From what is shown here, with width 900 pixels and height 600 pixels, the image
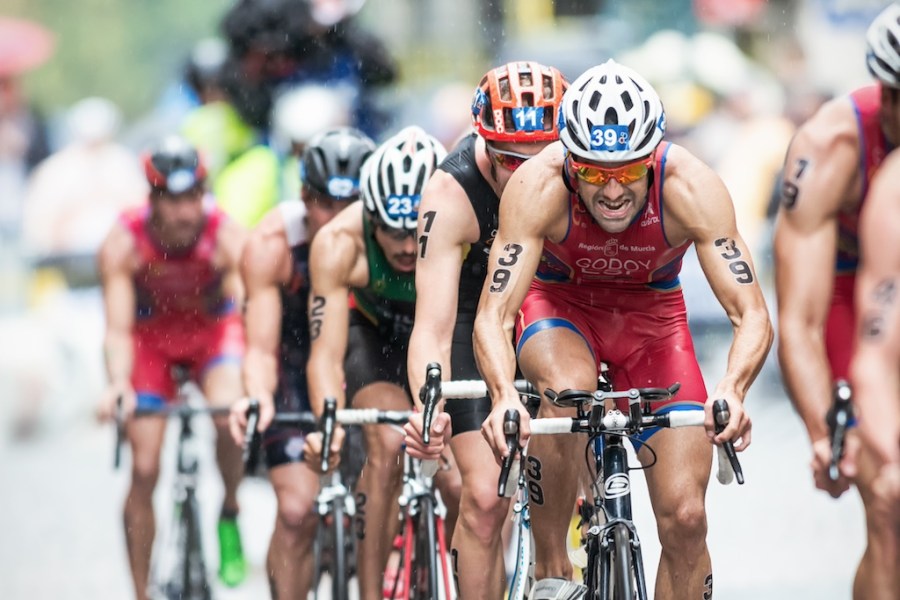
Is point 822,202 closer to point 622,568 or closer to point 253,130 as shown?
point 622,568

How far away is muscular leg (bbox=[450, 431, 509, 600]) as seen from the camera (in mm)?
7309

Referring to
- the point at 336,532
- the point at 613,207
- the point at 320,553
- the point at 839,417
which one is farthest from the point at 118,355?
the point at 839,417

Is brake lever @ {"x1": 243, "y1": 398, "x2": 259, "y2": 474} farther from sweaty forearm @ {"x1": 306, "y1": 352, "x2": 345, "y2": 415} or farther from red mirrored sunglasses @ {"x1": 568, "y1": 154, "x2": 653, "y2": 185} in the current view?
red mirrored sunglasses @ {"x1": 568, "y1": 154, "x2": 653, "y2": 185}

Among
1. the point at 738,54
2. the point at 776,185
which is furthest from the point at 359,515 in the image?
the point at 738,54

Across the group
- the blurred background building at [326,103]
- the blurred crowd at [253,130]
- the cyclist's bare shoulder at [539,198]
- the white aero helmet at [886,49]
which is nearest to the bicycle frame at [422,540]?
the cyclist's bare shoulder at [539,198]

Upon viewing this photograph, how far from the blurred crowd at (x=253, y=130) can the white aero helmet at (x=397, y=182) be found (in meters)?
3.49

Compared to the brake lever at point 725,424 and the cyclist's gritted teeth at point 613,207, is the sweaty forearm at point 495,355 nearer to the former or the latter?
the cyclist's gritted teeth at point 613,207

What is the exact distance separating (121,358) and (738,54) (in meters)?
10.4

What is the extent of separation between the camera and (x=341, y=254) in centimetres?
844

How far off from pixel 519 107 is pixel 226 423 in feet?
11.4

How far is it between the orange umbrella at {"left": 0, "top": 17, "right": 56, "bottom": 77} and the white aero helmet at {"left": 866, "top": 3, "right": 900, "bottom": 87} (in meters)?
15.4

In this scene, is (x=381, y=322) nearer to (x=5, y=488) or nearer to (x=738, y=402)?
(x=738, y=402)

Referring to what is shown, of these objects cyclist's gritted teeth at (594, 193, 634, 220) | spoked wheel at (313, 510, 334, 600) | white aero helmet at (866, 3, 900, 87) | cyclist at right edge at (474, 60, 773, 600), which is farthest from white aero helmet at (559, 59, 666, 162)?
spoked wheel at (313, 510, 334, 600)

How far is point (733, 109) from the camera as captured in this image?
17219 millimetres
